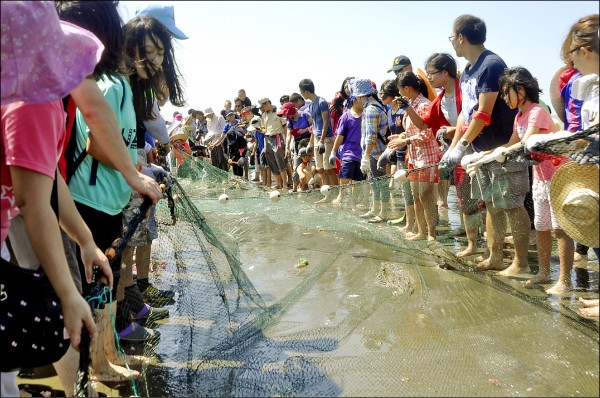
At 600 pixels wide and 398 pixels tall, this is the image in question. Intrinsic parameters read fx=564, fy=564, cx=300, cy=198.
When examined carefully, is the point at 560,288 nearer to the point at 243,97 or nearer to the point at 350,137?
the point at 350,137

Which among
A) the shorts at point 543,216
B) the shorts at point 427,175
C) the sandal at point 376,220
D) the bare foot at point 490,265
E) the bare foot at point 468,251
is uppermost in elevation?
the shorts at point 427,175

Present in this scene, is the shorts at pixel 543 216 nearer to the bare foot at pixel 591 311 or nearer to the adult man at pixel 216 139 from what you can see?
the bare foot at pixel 591 311

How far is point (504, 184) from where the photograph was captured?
390 centimetres

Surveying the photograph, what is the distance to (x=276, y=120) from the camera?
11.6 meters

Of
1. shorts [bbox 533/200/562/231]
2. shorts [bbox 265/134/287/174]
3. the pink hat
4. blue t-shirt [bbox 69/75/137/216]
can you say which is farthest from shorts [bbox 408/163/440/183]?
shorts [bbox 265/134/287/174]

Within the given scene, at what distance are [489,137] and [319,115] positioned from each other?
15.6ft

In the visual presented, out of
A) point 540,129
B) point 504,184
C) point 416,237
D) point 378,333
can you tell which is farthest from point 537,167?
point 378,333

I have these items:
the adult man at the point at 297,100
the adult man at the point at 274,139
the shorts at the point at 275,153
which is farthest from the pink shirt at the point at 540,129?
the shorts at the point at 275,153

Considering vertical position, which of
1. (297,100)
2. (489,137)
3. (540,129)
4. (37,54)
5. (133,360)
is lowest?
(133,360)

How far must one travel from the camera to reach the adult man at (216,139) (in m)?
14.0

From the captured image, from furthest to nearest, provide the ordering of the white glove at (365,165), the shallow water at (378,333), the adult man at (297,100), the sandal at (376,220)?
the adult man at (297,100) → the white glove at (365,165) → the sandal at (376,220) → the shallow water at (378,333)

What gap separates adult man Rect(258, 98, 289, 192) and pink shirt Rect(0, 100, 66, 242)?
32.0 ft

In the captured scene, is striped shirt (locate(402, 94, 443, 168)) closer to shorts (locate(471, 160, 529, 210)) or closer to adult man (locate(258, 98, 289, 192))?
shorts (locate(471, 160, 529, 210))

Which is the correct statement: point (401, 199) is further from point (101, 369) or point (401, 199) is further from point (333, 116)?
point (333, 116)
